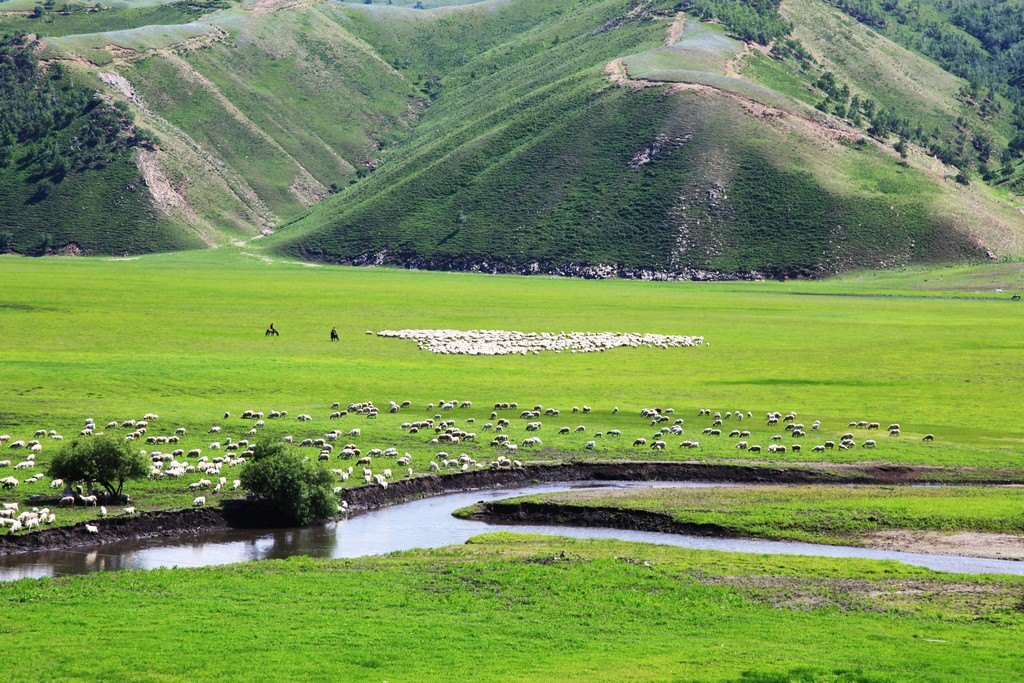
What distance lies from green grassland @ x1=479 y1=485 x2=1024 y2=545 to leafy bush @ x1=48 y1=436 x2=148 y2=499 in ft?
40.3

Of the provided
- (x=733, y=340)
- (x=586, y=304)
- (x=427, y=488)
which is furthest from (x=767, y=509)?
(x=586, y=304)

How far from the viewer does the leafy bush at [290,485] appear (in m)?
38.2

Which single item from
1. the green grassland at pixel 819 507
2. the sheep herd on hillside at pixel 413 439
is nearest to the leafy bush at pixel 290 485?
the sheep herd on hillside at pixel 413 439

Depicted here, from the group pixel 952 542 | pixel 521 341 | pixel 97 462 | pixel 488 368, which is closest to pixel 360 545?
pixel 97 462

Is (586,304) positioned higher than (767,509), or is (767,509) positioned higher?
(586,304)

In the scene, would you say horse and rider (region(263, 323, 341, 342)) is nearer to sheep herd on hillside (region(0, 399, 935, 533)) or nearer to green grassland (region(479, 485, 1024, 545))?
sheep herd on hillside (region(0, 399, 935, 533))

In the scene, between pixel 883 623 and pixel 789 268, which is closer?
pixel 883 623

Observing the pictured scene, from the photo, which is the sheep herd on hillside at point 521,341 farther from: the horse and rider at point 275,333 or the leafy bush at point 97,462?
the leafy bush at point 97,462

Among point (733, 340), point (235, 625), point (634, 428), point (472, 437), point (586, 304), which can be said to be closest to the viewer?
point (235, 625)

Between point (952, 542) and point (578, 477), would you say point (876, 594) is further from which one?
point (578, 477)

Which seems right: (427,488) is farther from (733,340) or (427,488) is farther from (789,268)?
(789,268)

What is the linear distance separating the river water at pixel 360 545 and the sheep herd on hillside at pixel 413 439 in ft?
5.22

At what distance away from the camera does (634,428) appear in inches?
2149

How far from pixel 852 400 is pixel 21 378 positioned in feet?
143
